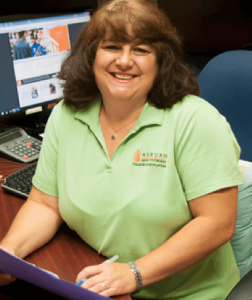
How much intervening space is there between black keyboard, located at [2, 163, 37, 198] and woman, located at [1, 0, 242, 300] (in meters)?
0.10

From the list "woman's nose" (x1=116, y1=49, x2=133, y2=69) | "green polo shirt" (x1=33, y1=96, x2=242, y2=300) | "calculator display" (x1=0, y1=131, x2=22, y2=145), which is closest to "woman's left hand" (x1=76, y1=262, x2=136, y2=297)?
"green polo shirt" (x1=33, y1=96, x2=242, y2=300)

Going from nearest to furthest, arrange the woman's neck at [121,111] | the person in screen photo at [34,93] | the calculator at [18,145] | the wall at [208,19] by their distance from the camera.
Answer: the woman's neck at [121,111]
the calculator at [18,145]
the person in screen photo at [34,93]
the wall at [208,19]

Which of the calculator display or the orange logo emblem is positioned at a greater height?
the orange logo emblem

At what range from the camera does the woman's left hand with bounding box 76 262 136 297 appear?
0.87 m

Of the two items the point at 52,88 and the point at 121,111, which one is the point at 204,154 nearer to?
the point at 121,111

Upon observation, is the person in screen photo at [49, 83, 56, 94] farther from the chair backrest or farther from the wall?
the chair backrest

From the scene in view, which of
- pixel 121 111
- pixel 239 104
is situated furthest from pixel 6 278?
pixel 239 104

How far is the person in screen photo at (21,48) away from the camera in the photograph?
1.53m

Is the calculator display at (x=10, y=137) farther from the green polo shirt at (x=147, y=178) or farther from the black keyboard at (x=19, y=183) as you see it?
the green polo shirt at (x=147, y=178)

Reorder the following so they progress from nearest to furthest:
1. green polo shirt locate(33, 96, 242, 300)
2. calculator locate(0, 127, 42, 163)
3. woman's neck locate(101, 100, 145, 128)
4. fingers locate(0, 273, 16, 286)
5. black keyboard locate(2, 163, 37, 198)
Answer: fingers locate(0, 273, 16, 286) → green polo shirt locate(33, 96, 242, 300) → woman's neck locate(101, 100, 145, 128) → black keyboard locate(2, 163, 37, 198) → calculator locate(0, 127, 42, 163)

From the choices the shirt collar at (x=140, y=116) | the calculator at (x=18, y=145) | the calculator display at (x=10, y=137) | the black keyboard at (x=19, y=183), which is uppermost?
the shirt collar at (x=140, y=116)

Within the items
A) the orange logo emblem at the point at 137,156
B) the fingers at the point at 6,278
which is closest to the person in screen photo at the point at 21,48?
the orange logo emblem at the point at 137,156

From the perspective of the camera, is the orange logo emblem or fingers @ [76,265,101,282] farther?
the orange logo emblem

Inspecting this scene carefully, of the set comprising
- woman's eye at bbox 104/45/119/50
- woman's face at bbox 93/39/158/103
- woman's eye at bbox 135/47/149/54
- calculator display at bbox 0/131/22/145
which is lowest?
calculator display at bbox 0/131/22/145
